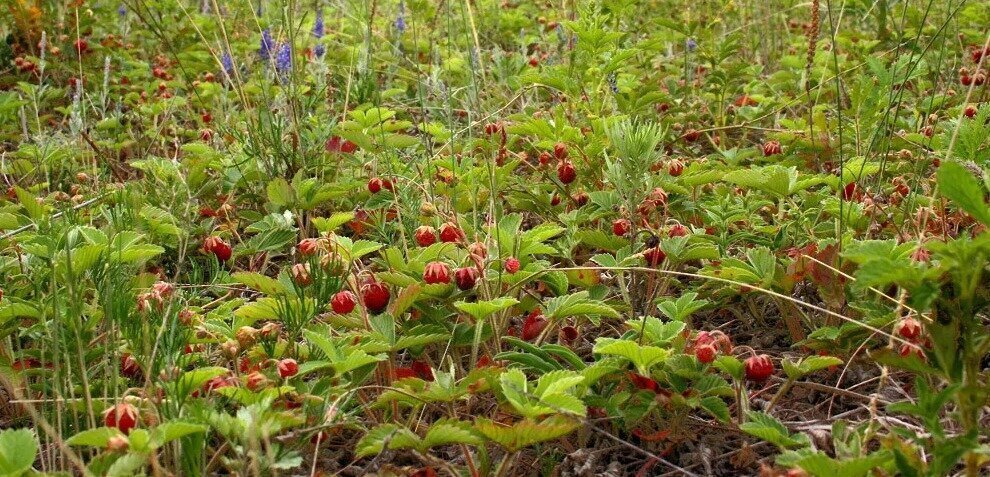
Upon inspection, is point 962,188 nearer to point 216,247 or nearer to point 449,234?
point 449,234

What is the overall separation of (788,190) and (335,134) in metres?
1.44

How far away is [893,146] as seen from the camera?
3105 mm

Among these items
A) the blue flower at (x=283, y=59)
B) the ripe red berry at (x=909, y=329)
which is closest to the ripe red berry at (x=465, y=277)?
the ripe red berry at (x=909, y=329)

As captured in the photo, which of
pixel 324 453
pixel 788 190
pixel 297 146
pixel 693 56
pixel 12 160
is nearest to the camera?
pixel 324 453

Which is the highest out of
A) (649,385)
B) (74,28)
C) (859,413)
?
(74,28)

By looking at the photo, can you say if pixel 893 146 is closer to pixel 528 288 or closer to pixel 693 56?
pixel 528 288

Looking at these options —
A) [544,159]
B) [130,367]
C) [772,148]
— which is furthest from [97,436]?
[772,148]

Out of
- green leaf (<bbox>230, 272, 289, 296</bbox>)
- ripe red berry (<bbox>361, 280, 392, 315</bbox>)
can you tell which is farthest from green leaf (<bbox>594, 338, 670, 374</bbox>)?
green leaf (<bbox>230, 272, 289, 296</bbox>)

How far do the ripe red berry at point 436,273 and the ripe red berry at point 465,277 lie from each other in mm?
20

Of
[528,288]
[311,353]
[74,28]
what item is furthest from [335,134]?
[74,28]

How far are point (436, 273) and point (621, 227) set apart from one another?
0.58 meters

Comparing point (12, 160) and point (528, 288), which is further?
point (12, 160)

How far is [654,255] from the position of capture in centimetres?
213

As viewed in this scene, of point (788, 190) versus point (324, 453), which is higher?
point (788, 190)
